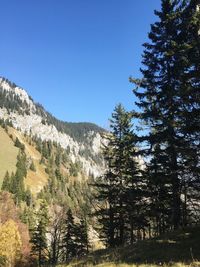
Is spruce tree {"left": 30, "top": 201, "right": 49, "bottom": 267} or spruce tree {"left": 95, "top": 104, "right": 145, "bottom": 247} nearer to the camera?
spruce tree {"left": 95, "top": 104, "right": 145, "bottom": 247}

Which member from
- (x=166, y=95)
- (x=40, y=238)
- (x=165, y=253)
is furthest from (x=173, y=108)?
(x=40, y=238)

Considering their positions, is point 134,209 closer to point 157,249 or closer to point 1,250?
point 157,249

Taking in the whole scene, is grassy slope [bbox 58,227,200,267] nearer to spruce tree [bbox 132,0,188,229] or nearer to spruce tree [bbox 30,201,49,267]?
spruce tree [bbox 132,0,188,229]

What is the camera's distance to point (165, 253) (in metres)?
12.2

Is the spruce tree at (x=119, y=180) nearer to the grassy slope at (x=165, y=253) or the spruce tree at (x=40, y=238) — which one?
the grassy slope at (x=165, y=253)

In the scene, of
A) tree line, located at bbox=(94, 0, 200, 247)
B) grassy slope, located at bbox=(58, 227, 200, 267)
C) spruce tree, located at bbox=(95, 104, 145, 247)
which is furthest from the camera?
spruce tree, located at bbox=(95, 104, 145, 247)

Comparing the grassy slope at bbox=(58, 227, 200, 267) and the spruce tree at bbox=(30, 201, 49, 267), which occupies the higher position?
the grassy slope at bbox=(58, 227, 200, 267)

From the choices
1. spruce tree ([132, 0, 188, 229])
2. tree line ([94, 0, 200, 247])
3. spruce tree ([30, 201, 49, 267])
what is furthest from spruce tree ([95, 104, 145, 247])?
spruce tree ([30, 201, 49, 267])

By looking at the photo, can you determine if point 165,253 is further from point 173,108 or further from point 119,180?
point 119,180

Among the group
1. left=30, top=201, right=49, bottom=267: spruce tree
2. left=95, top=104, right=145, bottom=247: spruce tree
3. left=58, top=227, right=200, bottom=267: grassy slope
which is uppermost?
left=95, top=104, right=145, bottom=247: spruce tree

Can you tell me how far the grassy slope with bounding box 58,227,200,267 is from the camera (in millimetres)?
10909

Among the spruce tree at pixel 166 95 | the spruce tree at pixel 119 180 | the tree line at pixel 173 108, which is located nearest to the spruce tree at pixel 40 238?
the spruce tree at pixel 119 180

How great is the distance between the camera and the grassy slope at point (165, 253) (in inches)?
430

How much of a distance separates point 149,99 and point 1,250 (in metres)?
39.5
